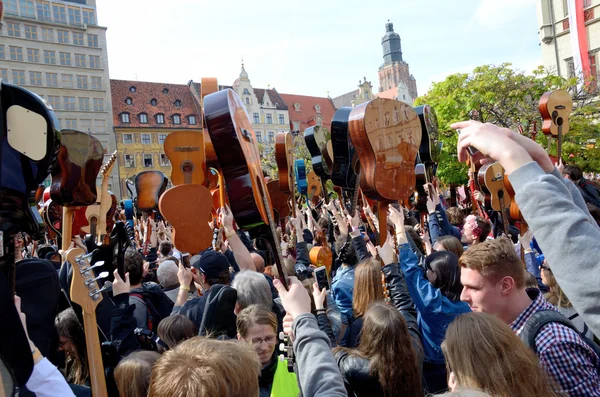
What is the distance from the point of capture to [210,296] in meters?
3.63

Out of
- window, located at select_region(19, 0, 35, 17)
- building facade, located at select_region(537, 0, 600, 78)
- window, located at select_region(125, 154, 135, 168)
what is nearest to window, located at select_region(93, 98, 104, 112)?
window, located at select_region(125, 154, 135, 168)

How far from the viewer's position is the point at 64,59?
175 feet

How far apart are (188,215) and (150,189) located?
17.4ft

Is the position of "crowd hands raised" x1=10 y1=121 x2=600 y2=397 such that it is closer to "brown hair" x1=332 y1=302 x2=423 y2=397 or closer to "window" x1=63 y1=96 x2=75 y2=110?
"brown hair" x1=332 y1=302 x2=423 y2=397

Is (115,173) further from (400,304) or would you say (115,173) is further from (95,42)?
(400,304)

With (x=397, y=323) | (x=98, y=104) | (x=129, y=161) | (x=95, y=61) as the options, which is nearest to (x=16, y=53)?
(x=95, y=61)

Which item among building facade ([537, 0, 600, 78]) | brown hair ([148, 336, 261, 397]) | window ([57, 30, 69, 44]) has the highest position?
window ([57, 30, 69, 44])

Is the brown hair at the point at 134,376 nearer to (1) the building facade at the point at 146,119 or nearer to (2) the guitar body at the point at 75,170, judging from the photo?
(2) the guitar body at the point at 75,170

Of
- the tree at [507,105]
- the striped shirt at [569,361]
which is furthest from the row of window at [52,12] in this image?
the striped shirt at [569,361]

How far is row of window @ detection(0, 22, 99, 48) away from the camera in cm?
5056

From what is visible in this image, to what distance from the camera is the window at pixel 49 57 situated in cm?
5237

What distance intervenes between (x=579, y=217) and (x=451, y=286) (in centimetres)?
274

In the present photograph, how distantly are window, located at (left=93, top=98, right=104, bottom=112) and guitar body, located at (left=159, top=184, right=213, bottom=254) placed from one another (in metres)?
54.3

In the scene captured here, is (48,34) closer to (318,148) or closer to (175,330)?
(318,148)
